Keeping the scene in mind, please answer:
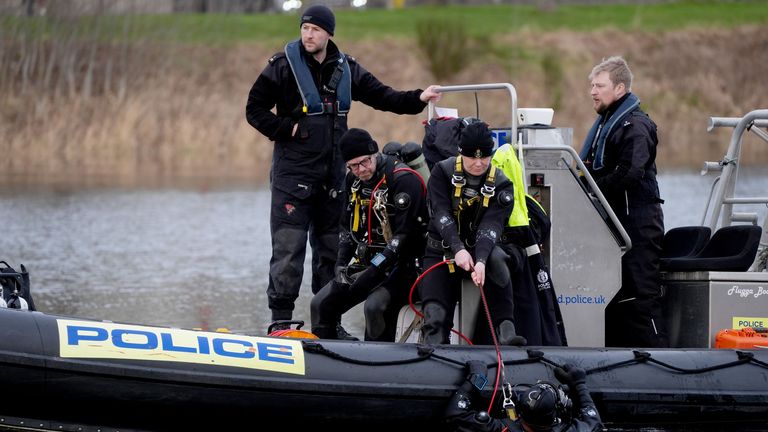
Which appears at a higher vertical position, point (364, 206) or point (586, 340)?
point (364, 206)

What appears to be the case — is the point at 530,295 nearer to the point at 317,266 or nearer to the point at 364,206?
the point at 364,206

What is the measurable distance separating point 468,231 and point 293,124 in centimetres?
125

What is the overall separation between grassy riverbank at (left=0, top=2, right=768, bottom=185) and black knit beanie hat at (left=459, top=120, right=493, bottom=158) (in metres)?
15.5

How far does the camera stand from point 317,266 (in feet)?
23.9

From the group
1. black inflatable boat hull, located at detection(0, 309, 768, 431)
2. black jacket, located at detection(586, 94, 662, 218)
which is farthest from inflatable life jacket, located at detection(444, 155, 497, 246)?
black jacket, located at detection(586, 94, 662, 218)

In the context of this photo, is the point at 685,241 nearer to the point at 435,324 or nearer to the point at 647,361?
the point at 647,361

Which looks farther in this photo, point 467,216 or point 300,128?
point 300,128

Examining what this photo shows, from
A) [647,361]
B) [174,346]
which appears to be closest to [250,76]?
[647,361]

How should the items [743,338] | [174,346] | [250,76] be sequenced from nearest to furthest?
[174,346]
[743,338]
[250,76]

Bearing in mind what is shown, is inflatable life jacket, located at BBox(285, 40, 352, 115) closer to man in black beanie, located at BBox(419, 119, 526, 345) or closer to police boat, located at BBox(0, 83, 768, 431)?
police boat, located at BBox(0, 83, 768, 431)

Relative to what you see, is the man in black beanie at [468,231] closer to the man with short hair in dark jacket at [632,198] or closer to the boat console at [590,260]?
the boat console at [590,260]

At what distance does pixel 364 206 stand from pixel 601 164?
1331mm

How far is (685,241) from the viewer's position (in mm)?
7176

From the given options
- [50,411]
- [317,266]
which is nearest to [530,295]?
[317,266]
